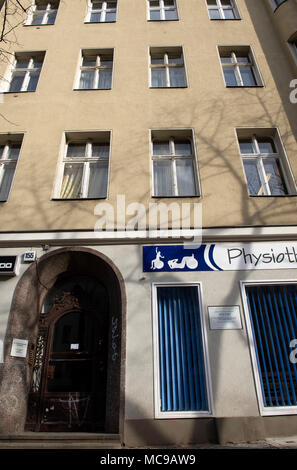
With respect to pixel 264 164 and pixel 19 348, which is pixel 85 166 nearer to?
pixel 19 348

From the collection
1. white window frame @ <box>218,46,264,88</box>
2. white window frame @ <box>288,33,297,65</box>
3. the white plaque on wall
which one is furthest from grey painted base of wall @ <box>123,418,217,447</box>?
white window frame @ <box>288,33,297,65</box>

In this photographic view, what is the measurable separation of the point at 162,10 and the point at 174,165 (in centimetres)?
657

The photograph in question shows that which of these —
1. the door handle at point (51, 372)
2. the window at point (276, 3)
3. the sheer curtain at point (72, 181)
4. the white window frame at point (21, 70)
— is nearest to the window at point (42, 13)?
the white window frame at point (21, 70)

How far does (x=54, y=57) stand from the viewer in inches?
320

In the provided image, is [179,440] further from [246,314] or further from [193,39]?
[193,39]

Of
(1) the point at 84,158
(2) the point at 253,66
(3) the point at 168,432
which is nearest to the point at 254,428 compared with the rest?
(3) the point at 168,432

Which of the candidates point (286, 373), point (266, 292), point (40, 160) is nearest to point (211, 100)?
point (40, 160)

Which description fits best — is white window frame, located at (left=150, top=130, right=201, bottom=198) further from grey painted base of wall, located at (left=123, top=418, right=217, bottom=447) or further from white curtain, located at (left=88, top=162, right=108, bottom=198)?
grey painted base of wall, located at (left=123, top=418, right=217, bottom=447)

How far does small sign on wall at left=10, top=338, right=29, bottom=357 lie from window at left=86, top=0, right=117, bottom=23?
9.52m

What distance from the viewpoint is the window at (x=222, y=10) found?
9.38 m

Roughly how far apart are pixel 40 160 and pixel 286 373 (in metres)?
6.18

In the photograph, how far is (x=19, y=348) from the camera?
4789mm

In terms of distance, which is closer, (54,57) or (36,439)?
(36,439)
